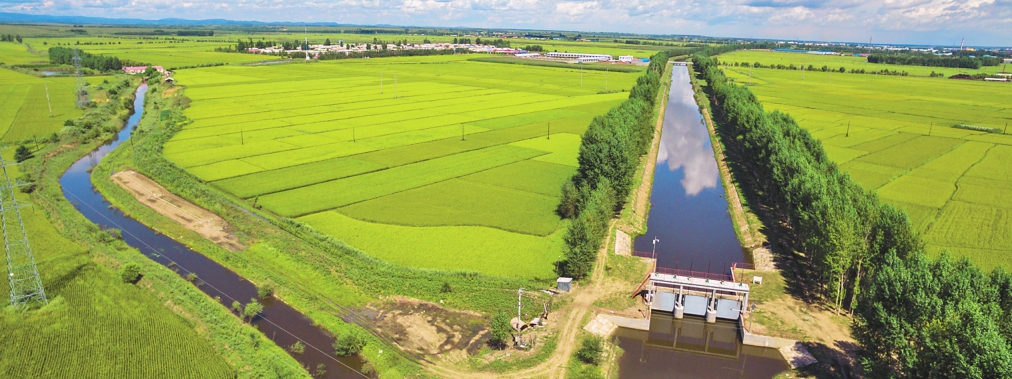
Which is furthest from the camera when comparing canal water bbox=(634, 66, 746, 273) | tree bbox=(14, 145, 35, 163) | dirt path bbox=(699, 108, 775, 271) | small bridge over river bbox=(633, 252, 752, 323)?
tree bbox=(14, 145, 35, 163)

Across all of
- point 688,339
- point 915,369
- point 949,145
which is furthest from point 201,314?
point 949,145

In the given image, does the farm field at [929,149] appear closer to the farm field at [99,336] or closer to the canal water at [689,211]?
the canal water at [689,211]

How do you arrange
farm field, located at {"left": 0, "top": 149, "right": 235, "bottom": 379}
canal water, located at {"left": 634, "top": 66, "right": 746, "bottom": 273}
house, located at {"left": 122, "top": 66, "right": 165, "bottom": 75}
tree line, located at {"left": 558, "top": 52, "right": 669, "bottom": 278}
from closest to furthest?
1. farm field, located at {"left": 0, "top": 149, "right": 235, "bottom": 379}
2. tree line, located at {"left": 558, "top": 52, "right": 669, "bottom": 278}
3. canal water, located at {"left": 634, "top": 66, "right": 746, "bottom": 273}
4. house, located at {"left": 122, "top": 66, "right": 165, "bottom": 75}

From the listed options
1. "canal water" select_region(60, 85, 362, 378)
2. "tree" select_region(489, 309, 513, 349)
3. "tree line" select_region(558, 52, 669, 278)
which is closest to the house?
"canal water" select_region(60, 85, 362, 378)

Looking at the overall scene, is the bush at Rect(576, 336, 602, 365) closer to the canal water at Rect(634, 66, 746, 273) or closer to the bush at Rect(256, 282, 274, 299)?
the canal water at Rect(634, 66, 746, 273)

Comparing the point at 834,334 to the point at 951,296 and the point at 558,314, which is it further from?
the point at 558,314

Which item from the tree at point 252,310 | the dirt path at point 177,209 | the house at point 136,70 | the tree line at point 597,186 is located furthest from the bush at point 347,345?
the house at point 136,70

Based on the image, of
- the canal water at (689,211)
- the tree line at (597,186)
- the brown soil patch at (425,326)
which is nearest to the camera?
the brown soil patch at (425,326)
